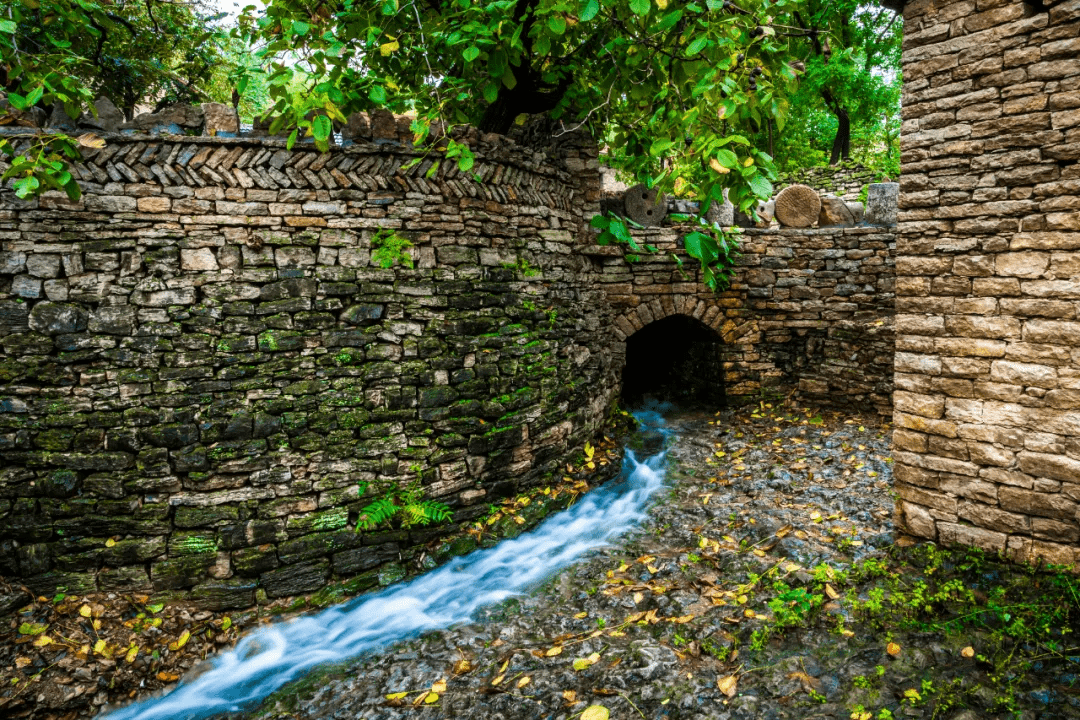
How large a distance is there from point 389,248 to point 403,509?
2.13 meters

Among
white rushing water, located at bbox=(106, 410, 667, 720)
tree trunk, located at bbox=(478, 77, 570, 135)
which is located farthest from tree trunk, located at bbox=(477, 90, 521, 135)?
white rushing water, located at bbox=(106, 410, 667, 720)

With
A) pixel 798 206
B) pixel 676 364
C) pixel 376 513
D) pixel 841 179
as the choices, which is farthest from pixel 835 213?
pixel 376 513

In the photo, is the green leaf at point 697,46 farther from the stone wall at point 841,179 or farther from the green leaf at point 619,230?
the stone wall at point 841,179

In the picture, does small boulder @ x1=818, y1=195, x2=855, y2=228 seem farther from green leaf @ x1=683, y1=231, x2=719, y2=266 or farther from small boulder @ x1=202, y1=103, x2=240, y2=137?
small boulder @ x1=202, y1=103, x2=240, y2=137

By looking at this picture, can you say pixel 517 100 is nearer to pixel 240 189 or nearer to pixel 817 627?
pixel 240 189

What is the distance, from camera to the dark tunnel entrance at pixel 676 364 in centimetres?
752

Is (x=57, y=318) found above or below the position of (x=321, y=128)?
below

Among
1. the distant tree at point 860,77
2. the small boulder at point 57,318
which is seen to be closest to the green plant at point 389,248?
the small boulder at point 57,318

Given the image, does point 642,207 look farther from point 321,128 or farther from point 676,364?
point 321,128

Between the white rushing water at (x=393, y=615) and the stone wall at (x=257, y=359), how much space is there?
11.4 inches

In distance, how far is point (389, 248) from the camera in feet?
14.2

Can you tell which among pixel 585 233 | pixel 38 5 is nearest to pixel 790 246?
pixel 585 233

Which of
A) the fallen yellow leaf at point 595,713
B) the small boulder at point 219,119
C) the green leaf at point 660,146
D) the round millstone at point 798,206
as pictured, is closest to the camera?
the fallen yellow leaf at point 595,713

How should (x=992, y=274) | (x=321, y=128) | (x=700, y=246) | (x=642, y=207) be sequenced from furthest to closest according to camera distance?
(x=642, y=207) < (x=700, y=246) < (x=321, y=128) < (x=992, y=274)
